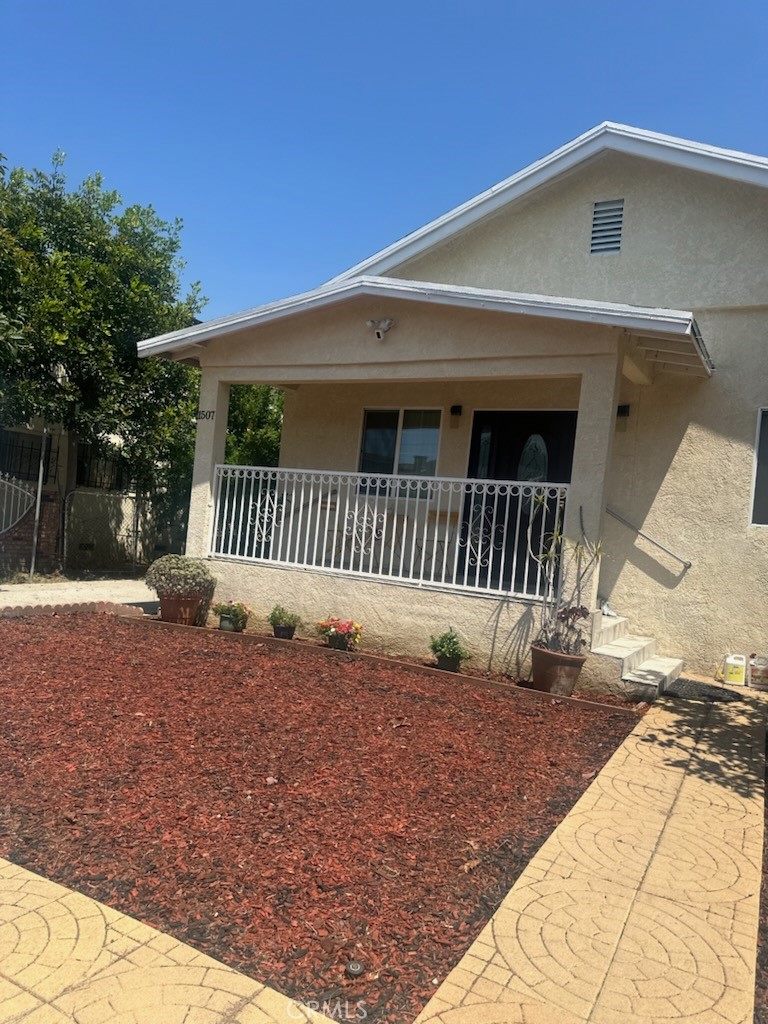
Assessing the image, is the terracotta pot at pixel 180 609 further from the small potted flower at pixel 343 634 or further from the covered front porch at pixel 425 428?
the small potted flower at pixel 343 634

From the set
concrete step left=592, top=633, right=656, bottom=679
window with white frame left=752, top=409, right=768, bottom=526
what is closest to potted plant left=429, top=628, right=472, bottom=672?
concrete step left=592, top=633, right=656, bottom=679

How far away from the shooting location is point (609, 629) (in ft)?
24.5

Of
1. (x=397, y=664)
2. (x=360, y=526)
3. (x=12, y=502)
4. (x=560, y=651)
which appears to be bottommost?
(x=397, y=664)

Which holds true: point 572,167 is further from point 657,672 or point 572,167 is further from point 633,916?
point 633,916

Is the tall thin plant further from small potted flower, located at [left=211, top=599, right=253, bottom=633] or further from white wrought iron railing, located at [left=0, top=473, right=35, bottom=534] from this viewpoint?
white wrought iron railing, located at [left=0, top=473, right=35, bottom=534]

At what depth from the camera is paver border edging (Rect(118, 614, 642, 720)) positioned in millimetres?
6363

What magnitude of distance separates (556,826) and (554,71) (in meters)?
10.8

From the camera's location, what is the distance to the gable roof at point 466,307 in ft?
20.9

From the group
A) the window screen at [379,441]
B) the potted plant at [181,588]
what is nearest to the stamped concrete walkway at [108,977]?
the potted plant at [181,588]

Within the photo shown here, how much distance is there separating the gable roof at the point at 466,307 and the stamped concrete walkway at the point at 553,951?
167 inches

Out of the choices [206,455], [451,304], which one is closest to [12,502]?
[206,455]

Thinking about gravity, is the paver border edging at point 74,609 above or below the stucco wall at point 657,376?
below

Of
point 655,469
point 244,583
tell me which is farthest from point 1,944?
point 655,469

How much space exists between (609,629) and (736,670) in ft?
4.95
